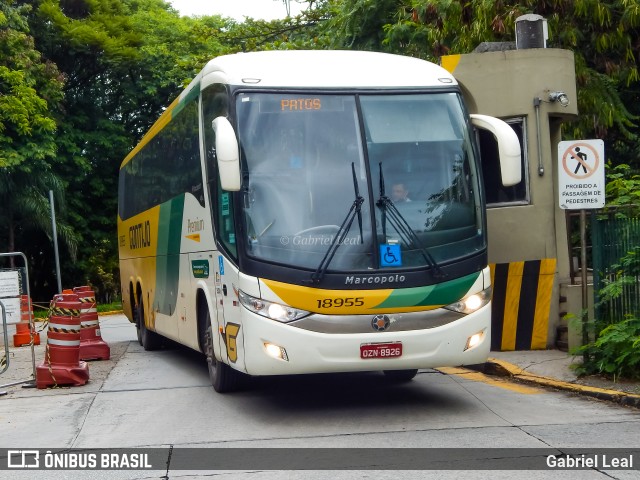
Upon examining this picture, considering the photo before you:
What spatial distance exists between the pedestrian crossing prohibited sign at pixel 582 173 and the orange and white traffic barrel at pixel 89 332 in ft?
27.2

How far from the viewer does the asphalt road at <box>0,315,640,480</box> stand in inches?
288

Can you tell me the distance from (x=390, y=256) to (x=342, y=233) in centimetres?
49

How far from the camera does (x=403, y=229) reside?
9.08 m

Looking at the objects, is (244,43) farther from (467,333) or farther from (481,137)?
(467,333)

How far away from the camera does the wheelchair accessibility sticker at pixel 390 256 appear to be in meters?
8.94

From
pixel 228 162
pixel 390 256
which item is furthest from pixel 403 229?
pixel 228 162

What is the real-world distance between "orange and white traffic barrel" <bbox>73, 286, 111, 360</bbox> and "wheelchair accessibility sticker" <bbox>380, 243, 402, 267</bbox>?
8.13 meters

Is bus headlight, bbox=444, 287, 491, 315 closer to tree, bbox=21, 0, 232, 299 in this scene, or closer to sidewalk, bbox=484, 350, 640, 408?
sidewalk, bbox=484, 350, 640, 408

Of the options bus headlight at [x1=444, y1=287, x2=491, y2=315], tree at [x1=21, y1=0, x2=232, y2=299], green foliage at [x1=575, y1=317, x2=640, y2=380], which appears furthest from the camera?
tree at [x1=21, y1=0, x2=232, y2=299]

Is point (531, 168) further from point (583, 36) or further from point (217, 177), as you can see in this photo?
point (583, 36)

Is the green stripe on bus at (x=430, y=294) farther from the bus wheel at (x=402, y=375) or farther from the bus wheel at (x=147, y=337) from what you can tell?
the bus wheel at (x=147, y=337)

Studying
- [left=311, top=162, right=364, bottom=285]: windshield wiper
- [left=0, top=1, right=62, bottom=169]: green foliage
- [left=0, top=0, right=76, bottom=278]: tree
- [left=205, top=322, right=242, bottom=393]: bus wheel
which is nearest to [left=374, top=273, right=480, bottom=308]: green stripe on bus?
[left=311, top=162, right=364, bottom=285]: windshield wiper

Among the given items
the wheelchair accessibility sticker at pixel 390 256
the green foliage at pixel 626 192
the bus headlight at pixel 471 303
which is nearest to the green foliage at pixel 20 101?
the green foliage at pixel 626 192

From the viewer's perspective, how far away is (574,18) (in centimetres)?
1861
